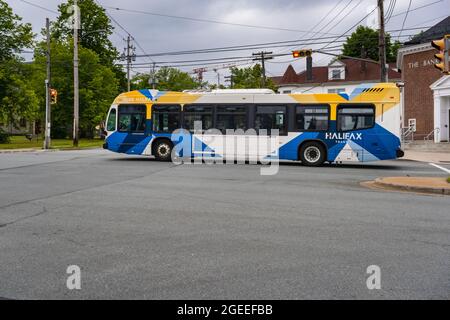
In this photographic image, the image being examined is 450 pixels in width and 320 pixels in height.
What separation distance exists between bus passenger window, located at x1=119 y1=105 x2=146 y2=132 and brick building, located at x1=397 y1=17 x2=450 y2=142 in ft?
79.0

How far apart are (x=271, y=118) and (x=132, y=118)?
21.7 ft

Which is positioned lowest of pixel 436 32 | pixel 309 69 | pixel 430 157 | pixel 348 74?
pixel 430 157

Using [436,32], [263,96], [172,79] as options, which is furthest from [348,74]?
[263,96]

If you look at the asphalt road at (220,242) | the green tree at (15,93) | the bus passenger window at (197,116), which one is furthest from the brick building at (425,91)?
the green tree at (15,93)

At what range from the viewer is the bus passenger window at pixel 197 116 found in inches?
826

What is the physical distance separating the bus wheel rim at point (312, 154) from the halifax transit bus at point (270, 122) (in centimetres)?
4

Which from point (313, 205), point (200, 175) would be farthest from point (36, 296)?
point (200, 175)

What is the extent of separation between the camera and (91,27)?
61438 millimetres

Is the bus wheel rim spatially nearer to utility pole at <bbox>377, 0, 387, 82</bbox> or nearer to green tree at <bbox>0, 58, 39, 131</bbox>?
utility pole at <bbox>377, 0, 387, 82</bbox>

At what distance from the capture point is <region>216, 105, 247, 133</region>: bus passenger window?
2058 cm

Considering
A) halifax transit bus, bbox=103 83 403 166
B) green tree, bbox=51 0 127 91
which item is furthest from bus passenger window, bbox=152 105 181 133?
green tree, bbox=51 0 127 91

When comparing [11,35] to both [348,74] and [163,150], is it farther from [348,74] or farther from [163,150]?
[348,74]

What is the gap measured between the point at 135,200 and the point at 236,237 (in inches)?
150
